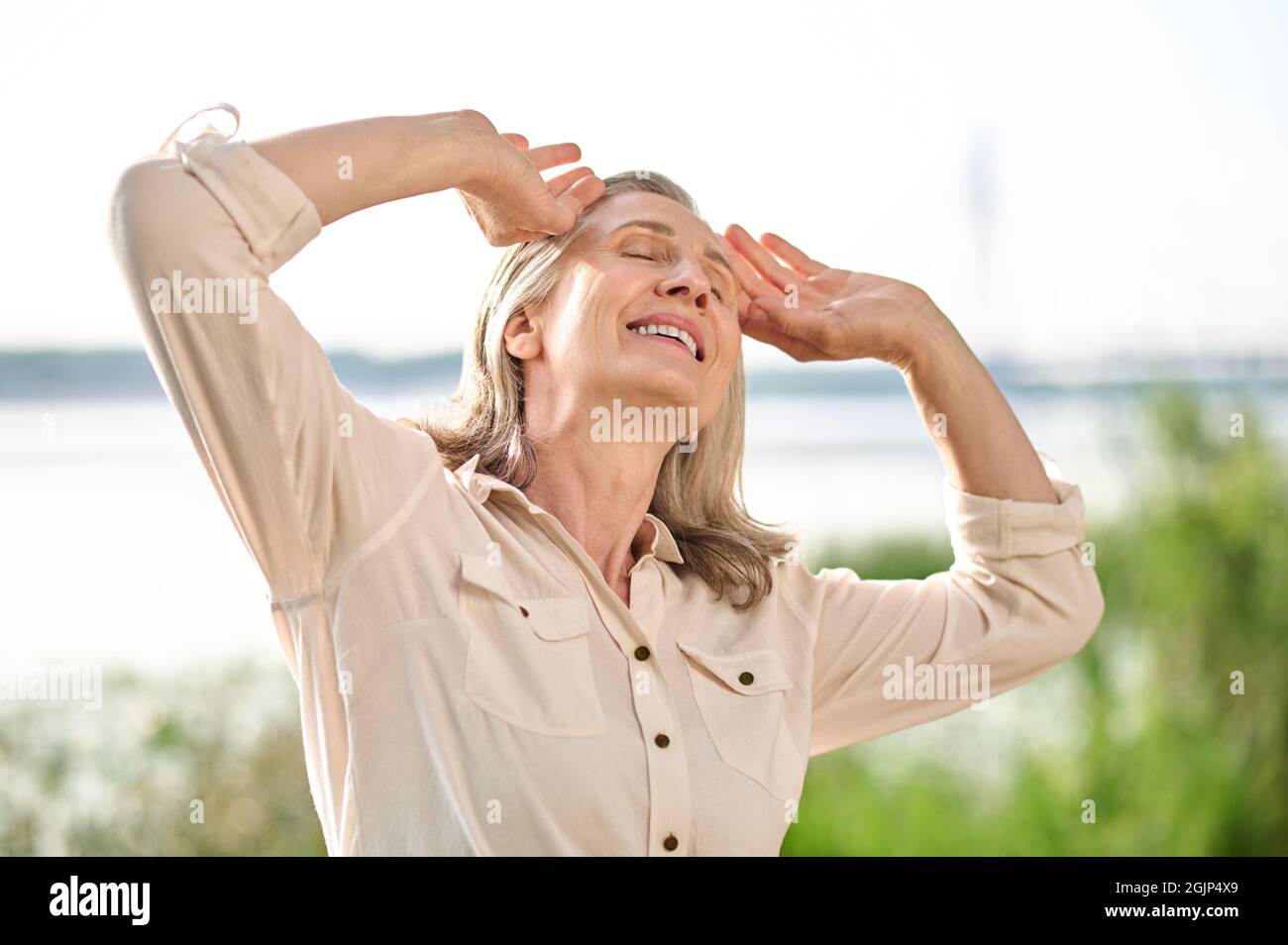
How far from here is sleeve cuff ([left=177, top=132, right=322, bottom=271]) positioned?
133 centimetres

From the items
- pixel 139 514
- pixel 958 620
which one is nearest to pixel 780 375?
pixel 139 514

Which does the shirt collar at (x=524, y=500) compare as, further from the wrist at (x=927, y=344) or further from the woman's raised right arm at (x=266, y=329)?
the wrist at (x=927, y=344)

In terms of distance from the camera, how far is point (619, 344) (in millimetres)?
1732

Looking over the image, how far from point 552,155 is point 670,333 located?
0.31m

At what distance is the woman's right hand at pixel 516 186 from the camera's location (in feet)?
5.19

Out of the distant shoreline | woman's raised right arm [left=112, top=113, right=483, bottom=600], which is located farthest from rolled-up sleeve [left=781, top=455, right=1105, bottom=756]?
the distant shoreline

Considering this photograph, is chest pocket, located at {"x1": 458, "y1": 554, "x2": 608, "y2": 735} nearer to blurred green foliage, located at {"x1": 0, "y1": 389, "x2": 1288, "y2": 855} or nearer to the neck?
the neck

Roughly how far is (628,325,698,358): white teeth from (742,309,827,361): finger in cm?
23
